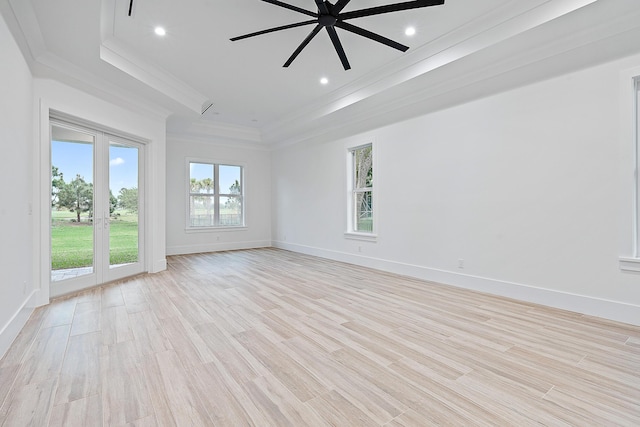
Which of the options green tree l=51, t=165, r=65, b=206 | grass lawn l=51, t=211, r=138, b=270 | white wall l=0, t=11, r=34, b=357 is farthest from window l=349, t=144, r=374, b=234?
white wall l=0, t=11, r=34, b=357

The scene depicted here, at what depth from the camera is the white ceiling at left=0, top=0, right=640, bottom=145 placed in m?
2.87

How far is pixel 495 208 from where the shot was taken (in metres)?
3.88

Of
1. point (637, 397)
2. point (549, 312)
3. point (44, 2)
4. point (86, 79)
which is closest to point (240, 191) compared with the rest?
point (86, 79)

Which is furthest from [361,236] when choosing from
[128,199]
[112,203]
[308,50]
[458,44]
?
[112,203]

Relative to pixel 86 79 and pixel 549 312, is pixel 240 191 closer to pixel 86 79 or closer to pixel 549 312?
pixel 86 79

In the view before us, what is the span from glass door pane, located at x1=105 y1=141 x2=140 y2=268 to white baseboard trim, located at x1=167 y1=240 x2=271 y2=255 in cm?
220

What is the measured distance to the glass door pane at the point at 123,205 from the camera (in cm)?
463

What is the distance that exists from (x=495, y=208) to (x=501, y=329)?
1.70m

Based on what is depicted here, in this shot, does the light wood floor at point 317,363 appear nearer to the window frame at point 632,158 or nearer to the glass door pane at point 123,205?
the window frame at point 632,158

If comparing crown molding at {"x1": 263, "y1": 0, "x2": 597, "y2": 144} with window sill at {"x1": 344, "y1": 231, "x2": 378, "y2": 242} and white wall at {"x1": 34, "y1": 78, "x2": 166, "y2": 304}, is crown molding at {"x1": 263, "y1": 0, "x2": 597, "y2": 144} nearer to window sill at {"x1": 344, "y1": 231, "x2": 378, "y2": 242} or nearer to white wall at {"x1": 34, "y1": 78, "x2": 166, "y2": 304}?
window sill at {"x1": 344, "y1": 231, "x2": 378, "y2": 242}

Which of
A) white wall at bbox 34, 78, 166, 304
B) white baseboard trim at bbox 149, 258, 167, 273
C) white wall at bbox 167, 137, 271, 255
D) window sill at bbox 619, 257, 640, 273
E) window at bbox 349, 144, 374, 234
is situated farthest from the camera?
white wall at bbox 167, 137, 271, 255

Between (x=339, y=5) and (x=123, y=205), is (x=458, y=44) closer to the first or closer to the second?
(x=339, y=5)

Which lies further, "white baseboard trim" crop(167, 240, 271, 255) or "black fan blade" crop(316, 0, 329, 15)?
"white baseboard trim" crop(167, 240, 271, 255)

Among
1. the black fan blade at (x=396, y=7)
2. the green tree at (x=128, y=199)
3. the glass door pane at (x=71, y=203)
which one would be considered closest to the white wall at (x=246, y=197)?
the green tree at (x=128, y=199)
